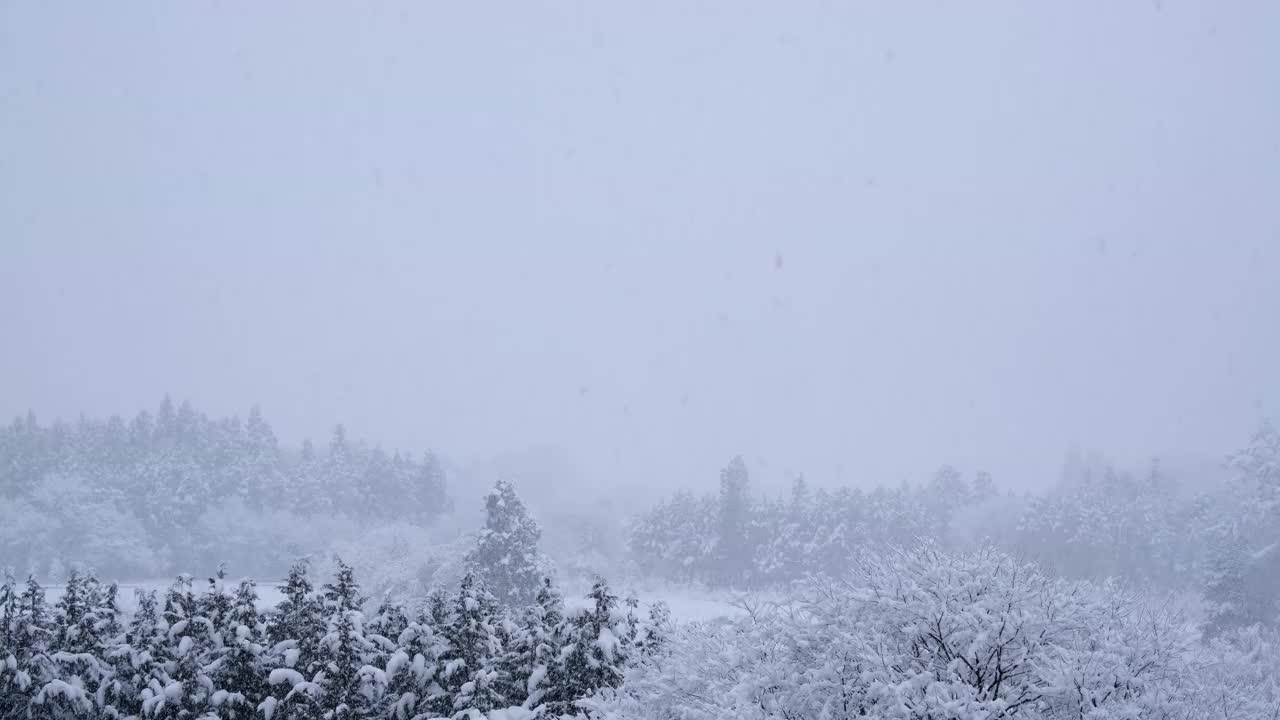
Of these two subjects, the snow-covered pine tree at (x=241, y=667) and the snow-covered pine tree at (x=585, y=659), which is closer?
the snow-covered pine tree at (x=241, y=667)

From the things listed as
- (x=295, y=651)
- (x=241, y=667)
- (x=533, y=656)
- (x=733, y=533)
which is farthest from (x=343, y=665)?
(x=733, y=533)

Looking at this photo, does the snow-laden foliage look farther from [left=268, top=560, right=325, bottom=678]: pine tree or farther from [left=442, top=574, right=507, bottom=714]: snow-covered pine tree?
[left=268, top=560, right=325, bottom=678]: pine tree

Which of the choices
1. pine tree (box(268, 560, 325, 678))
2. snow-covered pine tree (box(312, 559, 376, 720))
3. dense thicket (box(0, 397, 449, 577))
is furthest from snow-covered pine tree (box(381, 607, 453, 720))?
dense thicket (box(0, 397, 449, 577))

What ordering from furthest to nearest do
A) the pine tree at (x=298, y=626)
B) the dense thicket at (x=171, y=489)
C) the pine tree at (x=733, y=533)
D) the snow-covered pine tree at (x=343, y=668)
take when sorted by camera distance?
1. the pine tree at (x=733, y=533)
2. the dense thicket at (x=171, y=489)
3. the pine tree at (x=298, y=626)
4. the snow-covered pine tree at (x=343, y=668)

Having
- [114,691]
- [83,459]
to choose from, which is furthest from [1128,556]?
[83,459]

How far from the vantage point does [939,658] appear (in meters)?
9.04

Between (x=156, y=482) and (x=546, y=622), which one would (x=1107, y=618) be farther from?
(x=156, y=482)

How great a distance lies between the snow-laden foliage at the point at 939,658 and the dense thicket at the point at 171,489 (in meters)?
62.1

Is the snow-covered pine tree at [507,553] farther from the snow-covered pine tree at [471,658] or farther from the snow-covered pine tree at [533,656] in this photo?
the snow-covered pine tree at [533,656]

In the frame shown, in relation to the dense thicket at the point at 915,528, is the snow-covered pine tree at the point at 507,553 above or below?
above

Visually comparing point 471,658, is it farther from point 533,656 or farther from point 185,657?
point 185,657

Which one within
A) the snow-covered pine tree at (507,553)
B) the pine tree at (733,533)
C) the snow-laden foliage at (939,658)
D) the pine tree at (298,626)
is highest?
the snow-laden foliage at (939,658)

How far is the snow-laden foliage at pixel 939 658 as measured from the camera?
26.9 ft

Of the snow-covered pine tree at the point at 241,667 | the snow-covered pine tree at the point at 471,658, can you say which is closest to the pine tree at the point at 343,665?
the snow-covered pine tree at the point at 241,667
